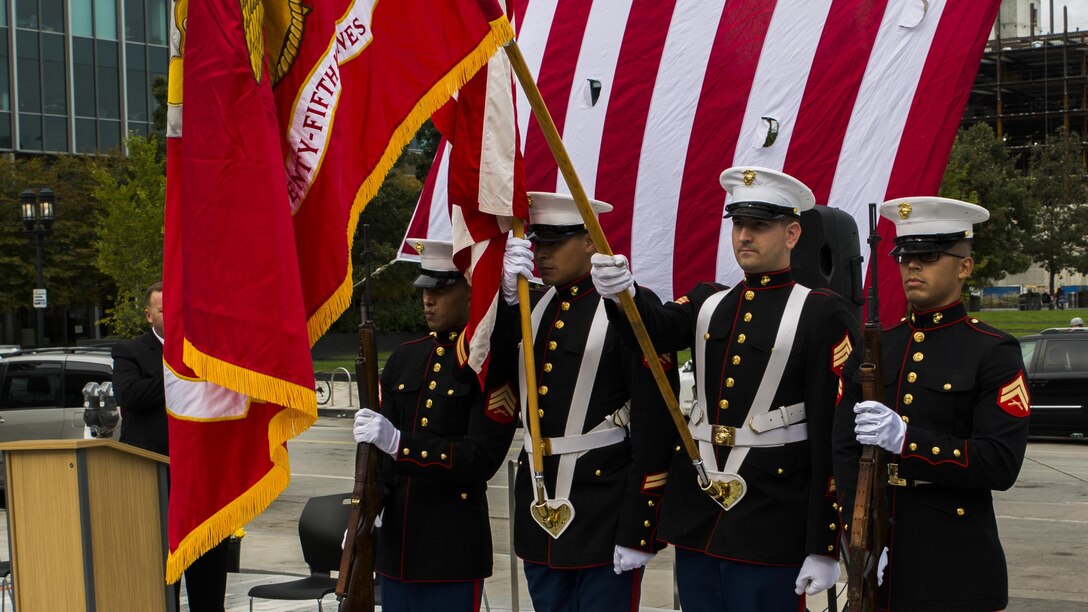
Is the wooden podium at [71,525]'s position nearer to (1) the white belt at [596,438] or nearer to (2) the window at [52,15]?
(1) the white belt at [596,438]

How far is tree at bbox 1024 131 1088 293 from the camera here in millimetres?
53125

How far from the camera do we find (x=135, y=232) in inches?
1177

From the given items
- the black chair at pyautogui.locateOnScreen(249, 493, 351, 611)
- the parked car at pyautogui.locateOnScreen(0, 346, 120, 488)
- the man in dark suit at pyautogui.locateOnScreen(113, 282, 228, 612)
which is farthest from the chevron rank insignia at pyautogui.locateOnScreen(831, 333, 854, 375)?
the parked car at pyautogui.locateOnScreen(0, 346, 120, 488)

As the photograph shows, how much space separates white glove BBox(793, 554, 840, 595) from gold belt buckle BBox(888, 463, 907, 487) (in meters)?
0.34

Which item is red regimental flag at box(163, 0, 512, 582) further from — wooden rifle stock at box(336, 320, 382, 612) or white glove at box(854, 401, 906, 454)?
white glove at box(854, 401, 906, 454)

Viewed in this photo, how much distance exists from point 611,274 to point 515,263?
537 millimetres

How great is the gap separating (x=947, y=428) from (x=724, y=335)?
82 centimetres

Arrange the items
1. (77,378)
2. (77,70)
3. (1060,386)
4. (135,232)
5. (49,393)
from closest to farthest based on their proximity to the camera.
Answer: (77,378) < (49,393) < (1060,386) < (135,232) < (77,70)

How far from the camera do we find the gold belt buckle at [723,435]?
13.8ft

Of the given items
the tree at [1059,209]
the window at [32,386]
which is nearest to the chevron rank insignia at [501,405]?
the window at [32,386]

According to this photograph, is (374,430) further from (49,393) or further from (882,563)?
(49,393)

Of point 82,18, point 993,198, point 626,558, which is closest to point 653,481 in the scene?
point 626,558

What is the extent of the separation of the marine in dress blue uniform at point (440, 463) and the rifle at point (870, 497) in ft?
5.08

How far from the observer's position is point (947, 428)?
3840 millimetres
